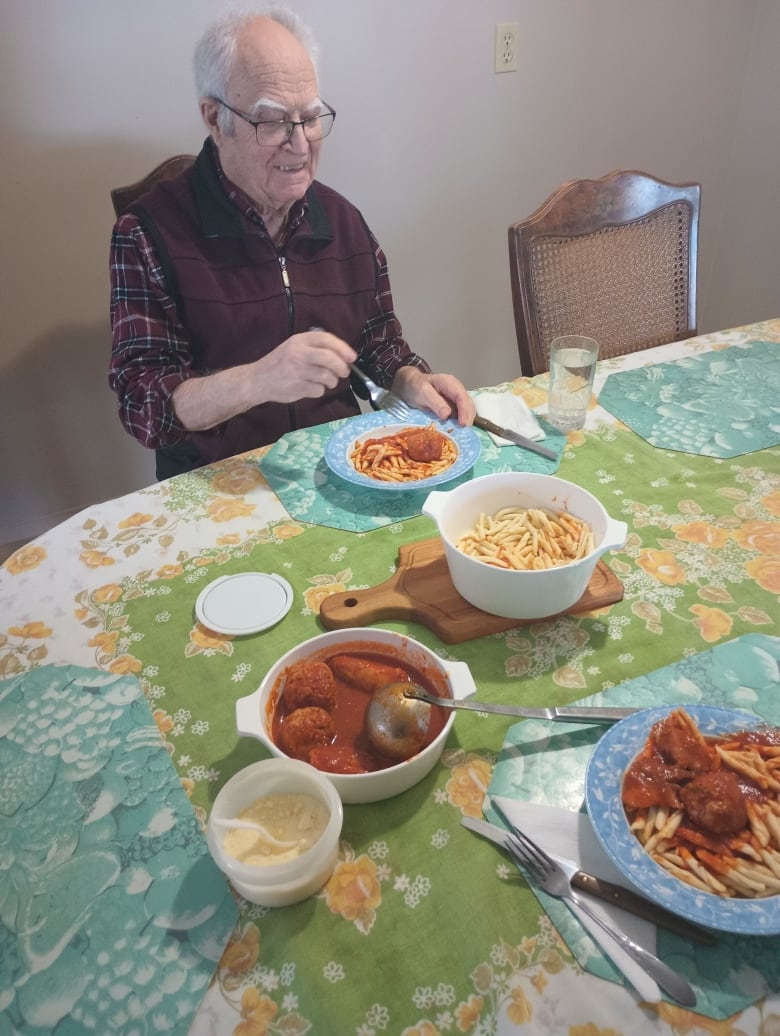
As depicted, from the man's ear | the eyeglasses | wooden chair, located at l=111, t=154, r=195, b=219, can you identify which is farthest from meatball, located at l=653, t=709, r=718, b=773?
wooden chair, located at l=111, t=154, r=195, b=219

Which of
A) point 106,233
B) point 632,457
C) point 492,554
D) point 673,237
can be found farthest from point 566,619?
point 106,233

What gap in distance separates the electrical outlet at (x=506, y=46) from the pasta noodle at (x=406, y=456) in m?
1.73

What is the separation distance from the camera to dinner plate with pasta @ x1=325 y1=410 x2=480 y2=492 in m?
1.23

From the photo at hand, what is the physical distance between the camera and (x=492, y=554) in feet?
3.21

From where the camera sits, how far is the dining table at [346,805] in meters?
0.60

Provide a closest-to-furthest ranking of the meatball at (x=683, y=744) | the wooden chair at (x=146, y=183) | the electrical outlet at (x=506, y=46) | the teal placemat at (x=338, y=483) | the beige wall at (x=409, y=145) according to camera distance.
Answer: the meatball at (x=683, y=744) < the teal placemat at (x=338, y=483) < the wooden chair at (x=146, y=183) < the beige wall at (x=409, y=145) < the electrical outlet at (x=506, y=46)

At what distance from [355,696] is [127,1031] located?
368 mm

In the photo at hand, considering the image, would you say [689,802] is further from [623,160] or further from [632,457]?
[623,160]

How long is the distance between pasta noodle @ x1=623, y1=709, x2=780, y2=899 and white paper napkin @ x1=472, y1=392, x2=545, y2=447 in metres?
0.73

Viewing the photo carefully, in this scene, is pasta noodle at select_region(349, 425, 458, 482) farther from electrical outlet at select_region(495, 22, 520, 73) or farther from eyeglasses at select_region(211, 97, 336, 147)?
electrical outlet at select_region(495, 22, 520, 73)

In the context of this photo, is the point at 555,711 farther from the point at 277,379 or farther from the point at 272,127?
the point at 272,127

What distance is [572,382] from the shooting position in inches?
53.7

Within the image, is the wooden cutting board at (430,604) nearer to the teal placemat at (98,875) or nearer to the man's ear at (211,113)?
the teal placemat at (98,875)

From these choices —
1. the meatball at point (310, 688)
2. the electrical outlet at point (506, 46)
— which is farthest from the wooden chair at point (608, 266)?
the meatball at point (310, 688)
